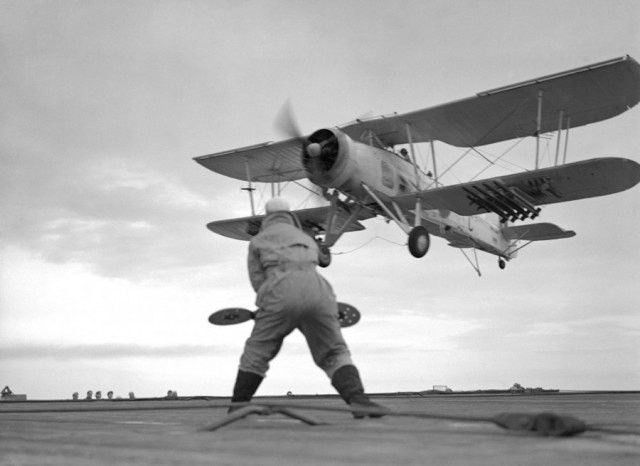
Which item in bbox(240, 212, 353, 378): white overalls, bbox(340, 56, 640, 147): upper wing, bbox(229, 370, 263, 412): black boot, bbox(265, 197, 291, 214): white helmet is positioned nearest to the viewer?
bbox(240, 212, 353, 378): white overalls

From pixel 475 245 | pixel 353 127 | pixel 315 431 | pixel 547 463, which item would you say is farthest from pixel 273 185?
pixel 547 463

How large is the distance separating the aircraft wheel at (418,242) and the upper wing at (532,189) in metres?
1.34

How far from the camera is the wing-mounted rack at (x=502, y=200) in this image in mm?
18953

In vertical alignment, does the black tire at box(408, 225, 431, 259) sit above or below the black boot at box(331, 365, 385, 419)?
above

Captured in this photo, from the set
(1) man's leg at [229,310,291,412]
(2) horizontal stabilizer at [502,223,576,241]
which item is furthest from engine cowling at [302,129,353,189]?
(1) man's leg at [229,310,291,412]

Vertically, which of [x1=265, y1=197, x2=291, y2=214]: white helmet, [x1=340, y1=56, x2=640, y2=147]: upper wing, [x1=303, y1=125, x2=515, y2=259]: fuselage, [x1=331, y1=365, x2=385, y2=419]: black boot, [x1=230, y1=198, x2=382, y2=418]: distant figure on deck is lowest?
[x1=331, y1=365, x2=385, y2=419]: black boot

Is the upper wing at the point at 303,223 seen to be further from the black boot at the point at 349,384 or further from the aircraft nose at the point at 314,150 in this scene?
the black boot at the point at 349,384

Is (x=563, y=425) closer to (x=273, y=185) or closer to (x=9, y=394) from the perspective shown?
(x=9, y=394)

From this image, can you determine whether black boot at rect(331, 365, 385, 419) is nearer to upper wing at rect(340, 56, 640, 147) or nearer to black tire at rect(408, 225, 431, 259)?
black tire at rect(408, 225, 431, 259)

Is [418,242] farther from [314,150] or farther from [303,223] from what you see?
[303,223]

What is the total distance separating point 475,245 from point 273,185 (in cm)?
777

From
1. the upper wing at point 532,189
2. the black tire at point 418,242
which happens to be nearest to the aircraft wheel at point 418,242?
the black tire at point 418,242

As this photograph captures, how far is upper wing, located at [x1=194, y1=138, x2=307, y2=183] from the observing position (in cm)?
2292

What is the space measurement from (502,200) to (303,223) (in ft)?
23.3
